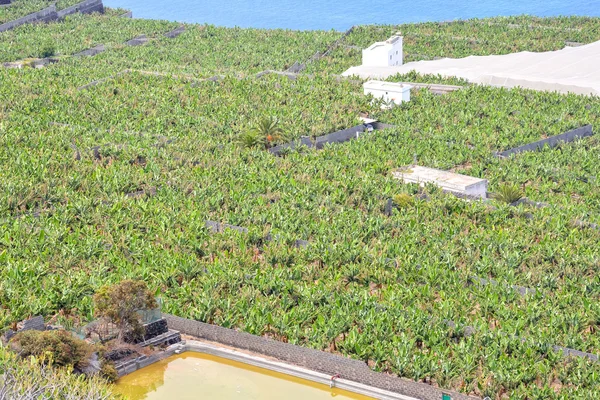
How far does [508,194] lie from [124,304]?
17193 mm

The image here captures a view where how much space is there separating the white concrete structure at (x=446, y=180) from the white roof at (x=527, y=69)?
1691 centimetres

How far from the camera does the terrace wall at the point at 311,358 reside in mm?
19955

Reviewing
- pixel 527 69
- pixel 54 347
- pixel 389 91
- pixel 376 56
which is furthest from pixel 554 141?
pixel 54 347

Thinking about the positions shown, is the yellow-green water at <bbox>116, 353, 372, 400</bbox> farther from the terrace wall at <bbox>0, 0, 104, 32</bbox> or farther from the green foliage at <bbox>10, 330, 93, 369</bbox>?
the terrace wall at <bbox>0, 0, 104, 32</bbox>

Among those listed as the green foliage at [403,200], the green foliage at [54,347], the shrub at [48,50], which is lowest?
the green foliage at [54,347]

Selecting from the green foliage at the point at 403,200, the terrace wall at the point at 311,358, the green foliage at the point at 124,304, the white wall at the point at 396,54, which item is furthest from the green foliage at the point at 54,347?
the white wall at the point at 396,54

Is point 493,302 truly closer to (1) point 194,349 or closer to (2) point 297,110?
(1) point 194,349

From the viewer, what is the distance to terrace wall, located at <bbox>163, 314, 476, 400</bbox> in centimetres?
1995

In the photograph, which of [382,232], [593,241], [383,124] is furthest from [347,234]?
[383,124]

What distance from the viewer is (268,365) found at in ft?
69.7

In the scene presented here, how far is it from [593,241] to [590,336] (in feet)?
23.5

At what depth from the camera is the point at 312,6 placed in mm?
122812

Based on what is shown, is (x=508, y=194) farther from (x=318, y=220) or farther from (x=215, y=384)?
(x=215, y=384)

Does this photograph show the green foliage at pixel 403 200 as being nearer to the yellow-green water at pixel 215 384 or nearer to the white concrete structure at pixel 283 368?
the white concrete structure at pixel 283 368
